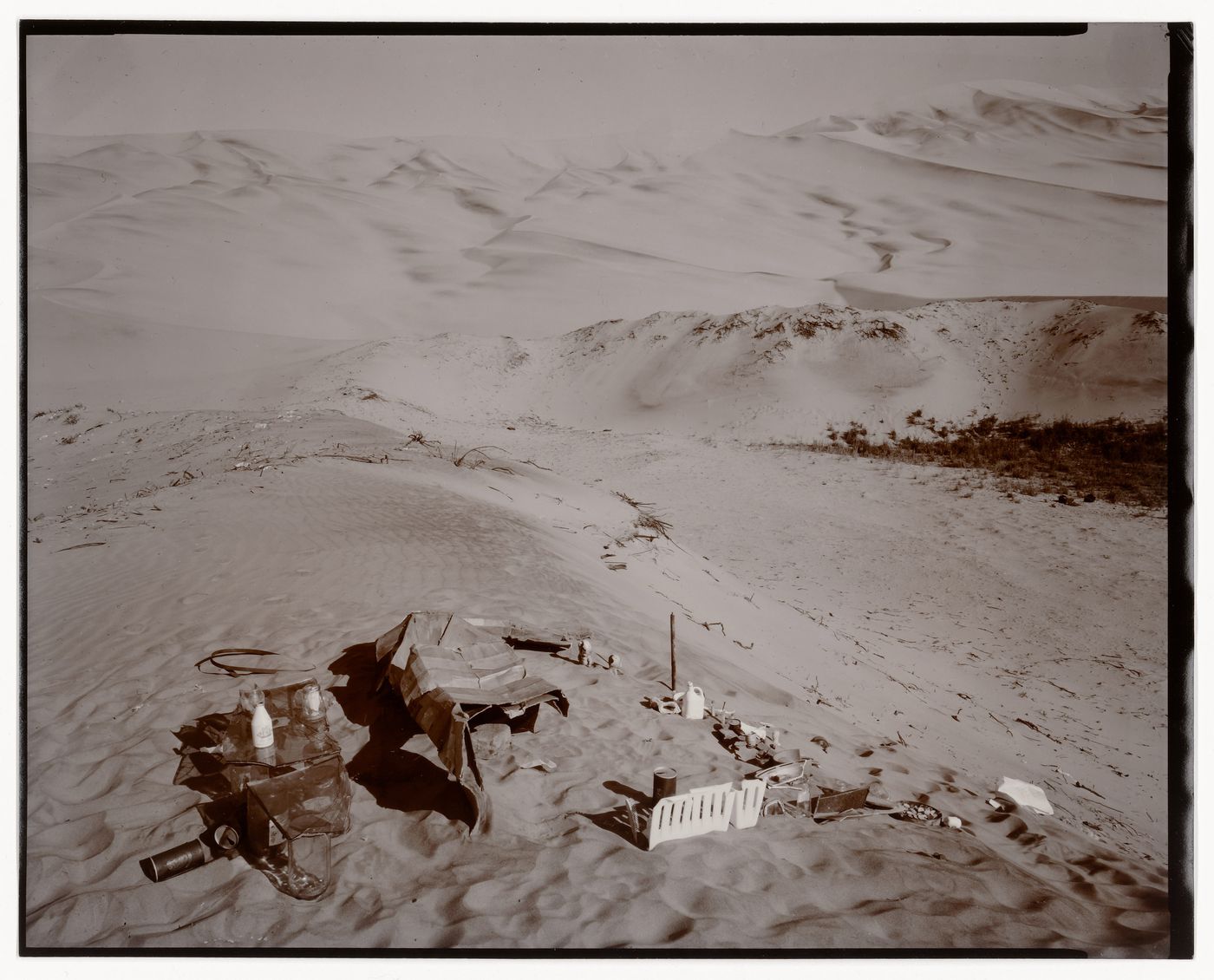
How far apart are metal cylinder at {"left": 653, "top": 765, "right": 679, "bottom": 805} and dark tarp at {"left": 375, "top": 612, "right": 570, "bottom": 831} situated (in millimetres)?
830

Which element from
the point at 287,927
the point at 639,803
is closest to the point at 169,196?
the point at 287,927

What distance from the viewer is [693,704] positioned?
523cm

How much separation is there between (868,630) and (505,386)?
7130 mm

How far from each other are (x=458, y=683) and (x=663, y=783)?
4.44ft

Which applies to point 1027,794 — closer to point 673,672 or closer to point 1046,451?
point 673,672

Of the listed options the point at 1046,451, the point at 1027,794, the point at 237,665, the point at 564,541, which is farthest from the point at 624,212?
the point at 1046,451

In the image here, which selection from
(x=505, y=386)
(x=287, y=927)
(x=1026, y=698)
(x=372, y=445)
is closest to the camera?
(x=287, y=927)

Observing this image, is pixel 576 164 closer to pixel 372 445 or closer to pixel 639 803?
pixel 372 445

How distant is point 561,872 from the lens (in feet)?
13.3

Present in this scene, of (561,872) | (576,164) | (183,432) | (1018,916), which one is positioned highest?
(576,164)

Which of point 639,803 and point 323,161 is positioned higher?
point 323,161

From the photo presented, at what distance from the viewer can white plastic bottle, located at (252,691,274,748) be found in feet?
13.0

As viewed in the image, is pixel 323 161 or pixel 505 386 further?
pixel 505 386

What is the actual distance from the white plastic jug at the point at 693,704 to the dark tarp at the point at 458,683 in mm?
923
